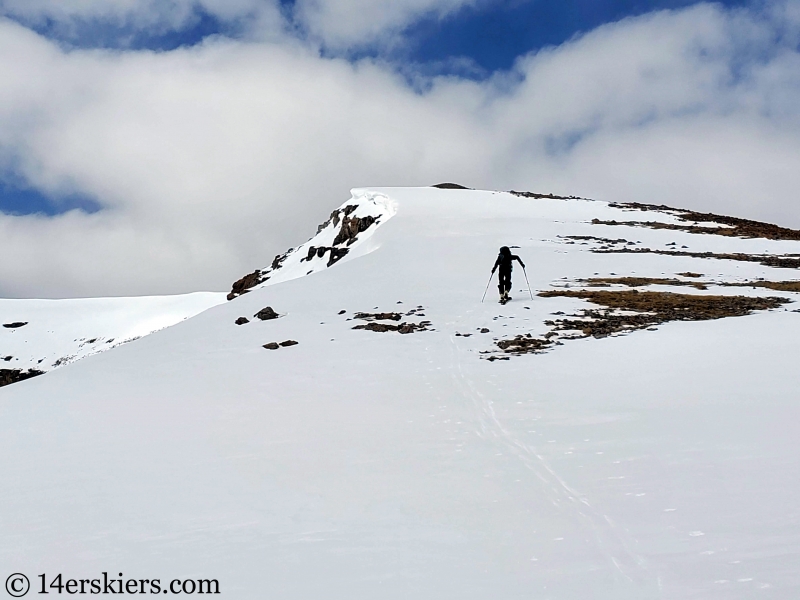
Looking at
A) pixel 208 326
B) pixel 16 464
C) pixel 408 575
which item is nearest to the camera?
pixel 408 575

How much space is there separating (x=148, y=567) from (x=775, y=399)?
809 cm

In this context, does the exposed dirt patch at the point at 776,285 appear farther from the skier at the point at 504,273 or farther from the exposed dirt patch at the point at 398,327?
the exposed dirt patch at the point at 398,327

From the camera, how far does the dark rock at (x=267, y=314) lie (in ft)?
65.5

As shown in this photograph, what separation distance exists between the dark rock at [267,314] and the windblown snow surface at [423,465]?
2649mm

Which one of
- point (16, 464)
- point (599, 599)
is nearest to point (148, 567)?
point (599, 599)

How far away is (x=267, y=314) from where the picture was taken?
2005cm

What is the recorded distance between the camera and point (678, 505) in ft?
17.6

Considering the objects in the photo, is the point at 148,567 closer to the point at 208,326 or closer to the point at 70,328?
the point at 208,326

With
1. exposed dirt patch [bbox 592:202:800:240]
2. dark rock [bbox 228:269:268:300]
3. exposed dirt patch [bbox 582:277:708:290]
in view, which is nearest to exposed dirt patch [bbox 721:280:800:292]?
exposed dirt patch [bbox 582:277:708:290]

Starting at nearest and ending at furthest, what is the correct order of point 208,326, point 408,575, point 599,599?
point 599,599 < point 408,575 < point 208,326

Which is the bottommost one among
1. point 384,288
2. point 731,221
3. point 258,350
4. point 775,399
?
point 775,399

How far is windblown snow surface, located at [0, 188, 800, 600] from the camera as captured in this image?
180 inches

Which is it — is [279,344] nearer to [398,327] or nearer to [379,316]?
[398,327]

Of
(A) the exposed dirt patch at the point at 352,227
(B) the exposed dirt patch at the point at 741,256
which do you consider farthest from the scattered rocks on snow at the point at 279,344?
(A) the exposed dirt patch at the point at 352,227
